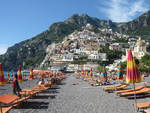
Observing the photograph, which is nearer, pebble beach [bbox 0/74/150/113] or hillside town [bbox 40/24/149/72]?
pebble beach [bbox 0/74/150/113]

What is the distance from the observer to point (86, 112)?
321 inches

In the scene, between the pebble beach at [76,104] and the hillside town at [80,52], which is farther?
the hillside town at [80,52]

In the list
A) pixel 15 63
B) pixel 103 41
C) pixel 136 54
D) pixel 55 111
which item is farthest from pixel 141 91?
pixel 15 63

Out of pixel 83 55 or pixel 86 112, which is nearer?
pixel 86 112

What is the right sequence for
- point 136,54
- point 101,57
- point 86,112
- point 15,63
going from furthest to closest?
point 15,63 < point 101,57 < point 136,54 < point 86,112

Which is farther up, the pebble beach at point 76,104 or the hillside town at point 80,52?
the hillside town at point 80,52

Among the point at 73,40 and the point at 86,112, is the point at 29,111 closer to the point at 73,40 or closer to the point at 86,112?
the point at 86,112

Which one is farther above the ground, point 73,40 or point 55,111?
point 73,40

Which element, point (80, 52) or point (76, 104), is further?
point (80, 52)

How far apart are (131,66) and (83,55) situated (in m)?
132

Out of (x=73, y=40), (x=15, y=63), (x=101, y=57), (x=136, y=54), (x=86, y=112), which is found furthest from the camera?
(x=15, y=63)

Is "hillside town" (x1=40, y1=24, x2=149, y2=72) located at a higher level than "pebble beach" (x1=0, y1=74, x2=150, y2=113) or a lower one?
higher

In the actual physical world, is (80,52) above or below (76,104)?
above

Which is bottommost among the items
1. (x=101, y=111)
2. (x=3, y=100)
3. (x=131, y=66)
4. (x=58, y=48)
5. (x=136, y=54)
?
(x=101, y=111)
